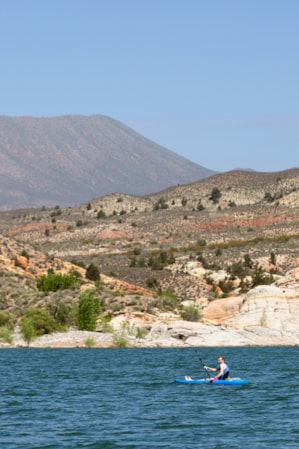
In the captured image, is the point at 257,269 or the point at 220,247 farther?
the point at 220,247

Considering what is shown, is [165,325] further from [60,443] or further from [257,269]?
[60,443]

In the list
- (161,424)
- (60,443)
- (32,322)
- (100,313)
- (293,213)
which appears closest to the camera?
(60,443)

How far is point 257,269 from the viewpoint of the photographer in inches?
5349

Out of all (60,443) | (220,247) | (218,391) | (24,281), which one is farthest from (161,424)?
(220,247)

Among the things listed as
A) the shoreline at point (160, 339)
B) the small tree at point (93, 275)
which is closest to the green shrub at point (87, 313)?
the shoreline at point (160, 339)

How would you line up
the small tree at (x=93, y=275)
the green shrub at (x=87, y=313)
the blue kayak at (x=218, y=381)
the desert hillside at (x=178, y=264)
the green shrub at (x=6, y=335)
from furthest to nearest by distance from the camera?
the small tree at (x=93, y=275) < the desert hillside at (x=178, y=264) < the green shrub at (x=87, y=313) < the green shrub at (x=6, y=335) < the blue kayak at (x=218, y=381)

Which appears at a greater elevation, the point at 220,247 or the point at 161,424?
the point at 220,247

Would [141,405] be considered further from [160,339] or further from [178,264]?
[178,264]

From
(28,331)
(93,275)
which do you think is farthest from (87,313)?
(93,275)

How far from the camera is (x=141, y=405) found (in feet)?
153

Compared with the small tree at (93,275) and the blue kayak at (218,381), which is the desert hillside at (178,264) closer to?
the small tree at (93,275)

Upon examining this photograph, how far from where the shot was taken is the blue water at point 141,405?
37.7m

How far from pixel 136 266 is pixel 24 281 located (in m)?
29.4

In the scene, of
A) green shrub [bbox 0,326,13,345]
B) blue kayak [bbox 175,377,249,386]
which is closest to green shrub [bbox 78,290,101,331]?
green shrub [bbox 0,326,13,345]
